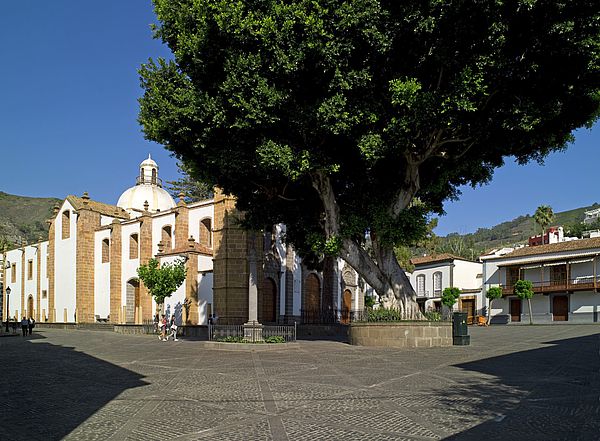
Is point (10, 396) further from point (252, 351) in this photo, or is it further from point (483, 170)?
point (483, 170)

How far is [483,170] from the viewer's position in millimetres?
20797

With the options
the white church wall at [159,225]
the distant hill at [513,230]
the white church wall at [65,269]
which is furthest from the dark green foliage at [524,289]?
the distant hill at [513,230]

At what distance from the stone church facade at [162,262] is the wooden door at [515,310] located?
581 inches

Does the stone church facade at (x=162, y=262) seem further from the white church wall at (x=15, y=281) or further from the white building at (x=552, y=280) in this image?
the white building at (x=552, y=280)

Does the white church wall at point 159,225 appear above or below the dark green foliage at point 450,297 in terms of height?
above

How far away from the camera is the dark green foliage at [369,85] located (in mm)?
14547

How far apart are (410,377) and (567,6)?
9.98 metres

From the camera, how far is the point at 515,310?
49156 mm

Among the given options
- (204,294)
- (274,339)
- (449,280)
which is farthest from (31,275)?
(274,339)

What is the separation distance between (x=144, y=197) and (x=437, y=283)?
1270 inches

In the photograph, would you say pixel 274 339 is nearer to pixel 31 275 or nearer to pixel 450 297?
pixel 450 297

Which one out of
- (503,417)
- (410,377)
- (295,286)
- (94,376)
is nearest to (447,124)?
(410,377)

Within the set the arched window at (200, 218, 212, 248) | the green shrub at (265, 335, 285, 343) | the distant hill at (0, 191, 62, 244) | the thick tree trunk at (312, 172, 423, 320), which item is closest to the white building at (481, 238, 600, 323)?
the arched window at (200, 218, 212, 248)

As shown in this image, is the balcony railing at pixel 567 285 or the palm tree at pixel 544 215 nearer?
the balcony railing at pixel 567 285
